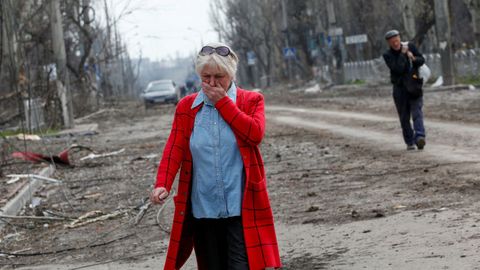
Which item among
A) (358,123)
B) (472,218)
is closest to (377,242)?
(472,218)

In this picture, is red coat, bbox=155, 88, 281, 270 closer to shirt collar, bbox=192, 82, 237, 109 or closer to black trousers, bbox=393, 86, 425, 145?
shirt collar, bbox=192, 82, 237, 109

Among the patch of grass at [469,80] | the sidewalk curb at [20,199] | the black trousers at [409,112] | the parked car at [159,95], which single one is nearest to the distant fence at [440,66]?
the patch of grass at [469,80]

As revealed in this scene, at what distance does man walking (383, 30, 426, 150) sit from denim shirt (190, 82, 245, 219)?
354 inches

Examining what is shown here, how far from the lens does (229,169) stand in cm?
488

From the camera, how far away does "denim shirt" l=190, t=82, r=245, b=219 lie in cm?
488

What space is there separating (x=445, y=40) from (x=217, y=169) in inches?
1178

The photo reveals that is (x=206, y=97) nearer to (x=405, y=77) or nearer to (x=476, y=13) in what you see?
(x=405, y=77)

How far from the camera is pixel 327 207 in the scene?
9516mm

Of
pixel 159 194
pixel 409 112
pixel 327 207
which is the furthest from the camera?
pixel 409 112

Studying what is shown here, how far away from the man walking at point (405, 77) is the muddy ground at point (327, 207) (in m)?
0.35

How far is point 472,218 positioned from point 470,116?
1284 cm

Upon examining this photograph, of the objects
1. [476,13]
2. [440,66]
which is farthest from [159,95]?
[476,13]

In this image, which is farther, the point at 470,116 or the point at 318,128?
the point at 318,128

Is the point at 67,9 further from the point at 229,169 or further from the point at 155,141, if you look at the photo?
the point at 229,169
